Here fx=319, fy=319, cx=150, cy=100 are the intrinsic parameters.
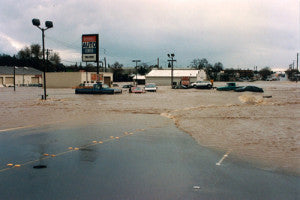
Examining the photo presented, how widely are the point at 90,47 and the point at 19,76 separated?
190 ft

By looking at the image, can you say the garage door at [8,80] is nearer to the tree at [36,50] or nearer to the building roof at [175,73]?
the building roof at [175,73]

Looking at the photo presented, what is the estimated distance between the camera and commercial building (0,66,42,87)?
91831mm

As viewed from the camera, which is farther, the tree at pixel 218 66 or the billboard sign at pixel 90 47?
the tree at pixel 218 66

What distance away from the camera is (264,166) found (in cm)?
784

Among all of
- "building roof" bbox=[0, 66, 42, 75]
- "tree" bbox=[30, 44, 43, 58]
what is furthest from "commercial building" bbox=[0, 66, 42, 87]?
"tree" bbox=[30, 44, 43, 58]

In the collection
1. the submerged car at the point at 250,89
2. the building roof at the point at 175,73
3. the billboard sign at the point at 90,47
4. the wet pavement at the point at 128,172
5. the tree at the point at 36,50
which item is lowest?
the wet pavement at the point at 128,172

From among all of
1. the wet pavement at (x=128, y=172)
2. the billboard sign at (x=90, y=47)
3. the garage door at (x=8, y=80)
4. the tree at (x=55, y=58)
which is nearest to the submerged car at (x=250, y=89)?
the billboard sign at (x=90, y=47)

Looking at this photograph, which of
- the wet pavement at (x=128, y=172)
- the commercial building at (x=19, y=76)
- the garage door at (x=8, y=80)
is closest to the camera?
the wet pavement at (x=128, y=172)

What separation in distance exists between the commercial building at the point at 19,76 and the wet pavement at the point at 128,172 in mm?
86455

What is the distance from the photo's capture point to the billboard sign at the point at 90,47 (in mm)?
48672

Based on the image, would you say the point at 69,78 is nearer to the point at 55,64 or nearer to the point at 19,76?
the point at 19,76

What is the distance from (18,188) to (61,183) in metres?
0.77

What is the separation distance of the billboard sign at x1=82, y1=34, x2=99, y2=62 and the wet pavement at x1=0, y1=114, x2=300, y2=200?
127 ft

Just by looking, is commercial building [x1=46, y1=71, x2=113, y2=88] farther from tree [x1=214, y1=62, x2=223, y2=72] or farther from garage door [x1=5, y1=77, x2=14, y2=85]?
tree [x1=214, y1=62, x2=223, y2=72]
